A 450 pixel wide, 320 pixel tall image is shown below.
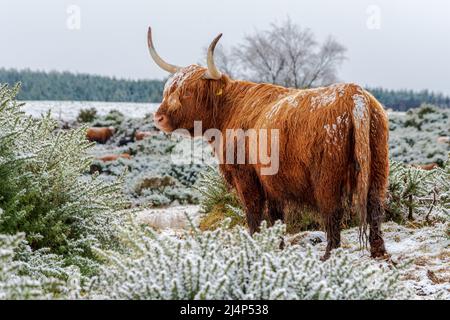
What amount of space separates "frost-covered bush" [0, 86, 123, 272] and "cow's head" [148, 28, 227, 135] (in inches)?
34.4

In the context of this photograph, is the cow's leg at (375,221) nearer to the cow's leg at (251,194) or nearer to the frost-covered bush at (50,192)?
the cow's leg at (251,194)

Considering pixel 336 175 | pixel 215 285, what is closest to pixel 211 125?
pixel 336 175

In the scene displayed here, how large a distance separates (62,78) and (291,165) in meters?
42.3

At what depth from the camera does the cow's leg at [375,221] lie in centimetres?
510

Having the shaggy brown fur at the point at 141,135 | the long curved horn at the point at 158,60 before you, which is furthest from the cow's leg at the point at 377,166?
the shaggy brown fur at the point at 141,135

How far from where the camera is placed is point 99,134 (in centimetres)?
2511

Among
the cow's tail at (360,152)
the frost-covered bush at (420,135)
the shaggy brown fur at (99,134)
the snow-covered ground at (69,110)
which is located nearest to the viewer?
the cow's tail at (360,152)

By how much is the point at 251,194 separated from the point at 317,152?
1.08 meters

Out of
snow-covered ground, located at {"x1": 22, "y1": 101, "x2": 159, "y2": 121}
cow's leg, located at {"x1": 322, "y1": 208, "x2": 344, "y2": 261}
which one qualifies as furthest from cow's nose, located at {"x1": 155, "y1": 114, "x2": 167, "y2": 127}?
snow-covered ground, located at {"x1": 22, "y1": 101, "x2": 159, "y2": 121}

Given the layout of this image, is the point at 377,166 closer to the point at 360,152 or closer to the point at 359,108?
the point at 360,152

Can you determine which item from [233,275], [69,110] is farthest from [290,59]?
[233,275]

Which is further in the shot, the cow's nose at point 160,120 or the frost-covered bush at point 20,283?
the cow's nose at point 160,120

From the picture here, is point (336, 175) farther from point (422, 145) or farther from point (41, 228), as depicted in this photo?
point (422, 145)

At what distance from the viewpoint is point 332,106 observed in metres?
4.80
